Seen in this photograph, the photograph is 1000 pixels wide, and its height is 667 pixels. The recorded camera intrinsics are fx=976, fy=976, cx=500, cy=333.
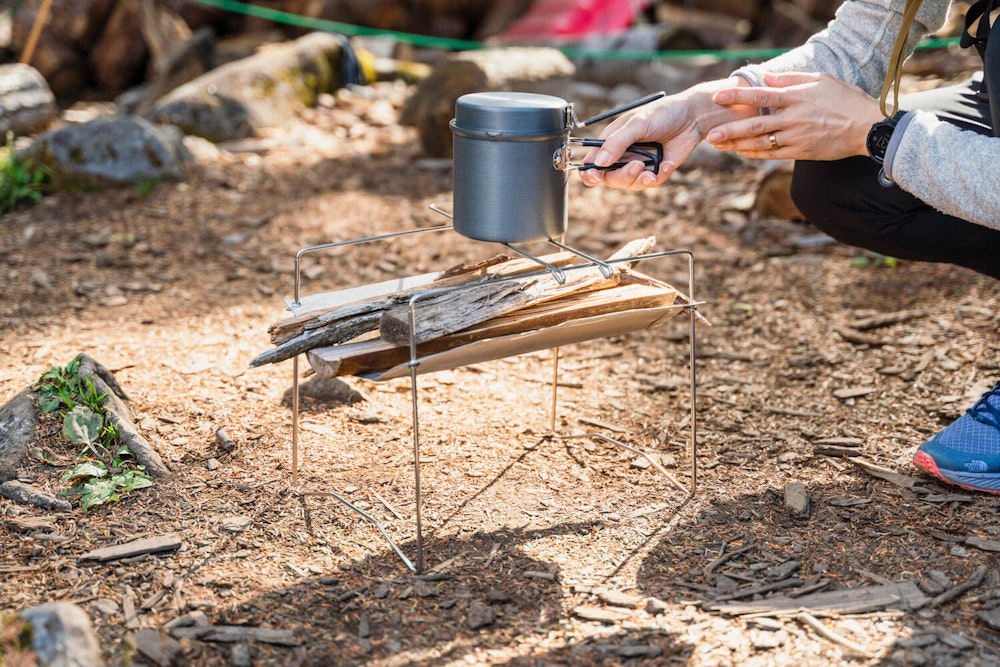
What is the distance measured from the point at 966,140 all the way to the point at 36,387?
7.63ft

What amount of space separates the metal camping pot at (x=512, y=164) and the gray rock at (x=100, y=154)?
3207mm

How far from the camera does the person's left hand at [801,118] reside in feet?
7.04

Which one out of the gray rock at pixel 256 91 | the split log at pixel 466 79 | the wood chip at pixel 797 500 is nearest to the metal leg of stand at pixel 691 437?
the wood chip at pixel 797 500

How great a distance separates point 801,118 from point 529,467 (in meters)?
1.09

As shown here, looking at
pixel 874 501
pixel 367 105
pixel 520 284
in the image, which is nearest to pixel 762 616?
pixel 874 501

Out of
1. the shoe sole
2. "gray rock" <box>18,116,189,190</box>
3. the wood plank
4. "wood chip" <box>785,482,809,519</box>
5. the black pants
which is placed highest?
the black pants

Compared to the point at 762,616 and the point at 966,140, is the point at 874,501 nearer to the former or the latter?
the point at 762,616

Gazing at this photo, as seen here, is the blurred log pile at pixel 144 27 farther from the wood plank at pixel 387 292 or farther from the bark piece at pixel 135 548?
the bark piece at pixel 135 548

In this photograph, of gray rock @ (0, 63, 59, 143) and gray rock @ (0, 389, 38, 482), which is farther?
gray rock @ (0, 63, 59, 143)

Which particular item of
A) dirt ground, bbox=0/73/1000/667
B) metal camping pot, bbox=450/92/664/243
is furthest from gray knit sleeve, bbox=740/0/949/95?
dirt ground, bbox=0/73/1000/667

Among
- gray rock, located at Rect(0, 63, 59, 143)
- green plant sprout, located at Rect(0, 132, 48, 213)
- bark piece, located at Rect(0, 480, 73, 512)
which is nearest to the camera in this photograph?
bark piece, located at Rect(0, 480, 73, 512)

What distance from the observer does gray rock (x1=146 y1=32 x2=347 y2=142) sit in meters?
5.59

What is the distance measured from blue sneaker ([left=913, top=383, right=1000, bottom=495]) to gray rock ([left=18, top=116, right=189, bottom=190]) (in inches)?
150

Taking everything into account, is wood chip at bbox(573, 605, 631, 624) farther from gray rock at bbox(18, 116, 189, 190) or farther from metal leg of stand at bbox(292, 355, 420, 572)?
gray rock at bbox(18, 116, 189, 190)
